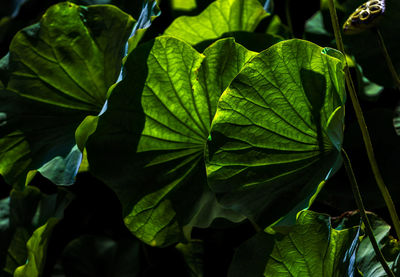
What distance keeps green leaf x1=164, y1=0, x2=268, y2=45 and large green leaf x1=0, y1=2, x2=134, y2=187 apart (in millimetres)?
90

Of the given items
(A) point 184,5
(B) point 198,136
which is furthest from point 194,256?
(A) point 184,5

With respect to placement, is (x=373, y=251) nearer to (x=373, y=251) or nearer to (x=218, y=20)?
(x=373, y=251)

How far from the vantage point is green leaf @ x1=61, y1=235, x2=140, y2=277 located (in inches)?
41.2

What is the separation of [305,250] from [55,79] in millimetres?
513

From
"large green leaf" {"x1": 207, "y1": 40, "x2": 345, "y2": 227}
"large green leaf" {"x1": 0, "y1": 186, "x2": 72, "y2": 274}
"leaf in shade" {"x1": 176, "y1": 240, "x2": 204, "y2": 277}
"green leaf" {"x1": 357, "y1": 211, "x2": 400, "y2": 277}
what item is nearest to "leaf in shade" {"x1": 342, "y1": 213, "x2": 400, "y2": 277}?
"green leaf" {"x1": 357, "y1": 211, "x2": 400, "y2": 277}

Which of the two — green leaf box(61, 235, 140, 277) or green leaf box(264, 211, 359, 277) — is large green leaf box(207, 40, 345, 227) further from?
green leaf box(61, 235, 140, 277)

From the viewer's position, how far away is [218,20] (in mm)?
854

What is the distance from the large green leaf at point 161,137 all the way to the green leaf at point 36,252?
151mm

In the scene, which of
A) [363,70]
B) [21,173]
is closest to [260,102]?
[363,70]

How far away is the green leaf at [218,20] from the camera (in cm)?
84

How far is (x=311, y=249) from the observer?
2.24 ft

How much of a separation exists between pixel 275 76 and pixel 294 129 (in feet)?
0.24

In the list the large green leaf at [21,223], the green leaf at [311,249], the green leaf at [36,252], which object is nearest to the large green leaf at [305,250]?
the green leaf at [311,249]

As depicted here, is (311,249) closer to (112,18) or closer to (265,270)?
(265,270)
